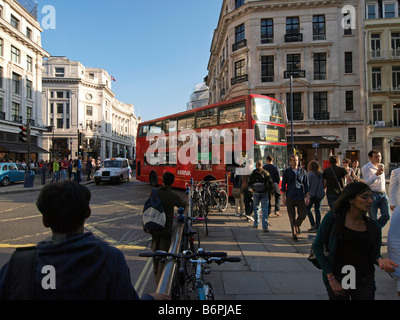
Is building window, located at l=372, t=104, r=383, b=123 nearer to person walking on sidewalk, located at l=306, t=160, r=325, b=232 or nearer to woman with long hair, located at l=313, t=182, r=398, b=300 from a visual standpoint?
person walking on sidewalk, located at l=306, t=160, r=325, b=232

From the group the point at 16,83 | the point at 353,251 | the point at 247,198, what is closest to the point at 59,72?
the point at 16,83

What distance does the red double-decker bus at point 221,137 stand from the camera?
9852mm

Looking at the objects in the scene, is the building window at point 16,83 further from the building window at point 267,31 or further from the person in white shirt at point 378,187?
the person in white shirt at point 378,187

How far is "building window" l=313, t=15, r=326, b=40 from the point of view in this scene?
26.5m

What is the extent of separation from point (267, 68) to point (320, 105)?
662 centimetres

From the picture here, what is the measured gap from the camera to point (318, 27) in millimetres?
26516

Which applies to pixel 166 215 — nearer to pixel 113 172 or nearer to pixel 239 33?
pixel 113 172

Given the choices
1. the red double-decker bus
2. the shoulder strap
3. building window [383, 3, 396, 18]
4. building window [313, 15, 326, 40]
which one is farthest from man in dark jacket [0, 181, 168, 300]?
building window [383, 3, 396, 18]

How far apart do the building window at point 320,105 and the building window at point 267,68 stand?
4917 millimetres

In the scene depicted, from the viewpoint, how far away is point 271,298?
318 cm

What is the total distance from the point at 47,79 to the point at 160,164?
179 ft

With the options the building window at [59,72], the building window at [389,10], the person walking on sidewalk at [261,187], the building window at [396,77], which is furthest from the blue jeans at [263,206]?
the building window at [59,72]
